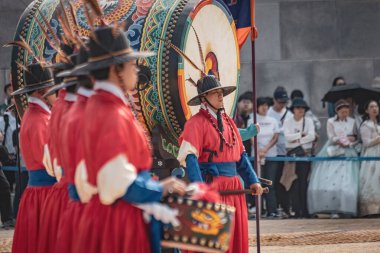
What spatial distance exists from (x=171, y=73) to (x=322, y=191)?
499 centimetres

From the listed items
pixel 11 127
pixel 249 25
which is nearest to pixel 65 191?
pixel 249 25

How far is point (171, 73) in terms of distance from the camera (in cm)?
775

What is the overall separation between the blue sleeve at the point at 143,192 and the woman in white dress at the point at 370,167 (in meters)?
7.70

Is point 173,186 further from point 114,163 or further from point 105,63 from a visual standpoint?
point 105,63

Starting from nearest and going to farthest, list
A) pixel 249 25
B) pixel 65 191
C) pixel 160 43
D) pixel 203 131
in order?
1. pixel 65 191
2. pixel 203 131
3. pixel 160 43
4. pixel 249 25

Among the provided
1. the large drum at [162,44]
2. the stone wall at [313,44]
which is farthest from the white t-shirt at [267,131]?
the large drum at [162,44]

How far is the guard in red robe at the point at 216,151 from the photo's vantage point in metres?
7.27

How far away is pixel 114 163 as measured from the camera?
15.2 ft

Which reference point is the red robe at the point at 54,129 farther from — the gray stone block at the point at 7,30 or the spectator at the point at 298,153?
the gray stone block at the point at 7,30

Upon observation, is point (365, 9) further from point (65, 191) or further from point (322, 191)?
point (65, 191)

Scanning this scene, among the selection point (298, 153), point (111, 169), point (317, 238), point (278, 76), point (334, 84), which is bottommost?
point (317, 238)

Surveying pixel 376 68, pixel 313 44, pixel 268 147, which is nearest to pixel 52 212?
pixel 268 147

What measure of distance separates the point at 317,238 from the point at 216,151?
10.1 ft

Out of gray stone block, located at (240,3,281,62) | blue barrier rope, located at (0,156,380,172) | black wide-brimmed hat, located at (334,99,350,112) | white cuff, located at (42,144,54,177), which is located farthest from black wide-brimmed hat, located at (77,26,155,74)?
gray stone block, located at (240,3,281,62)
